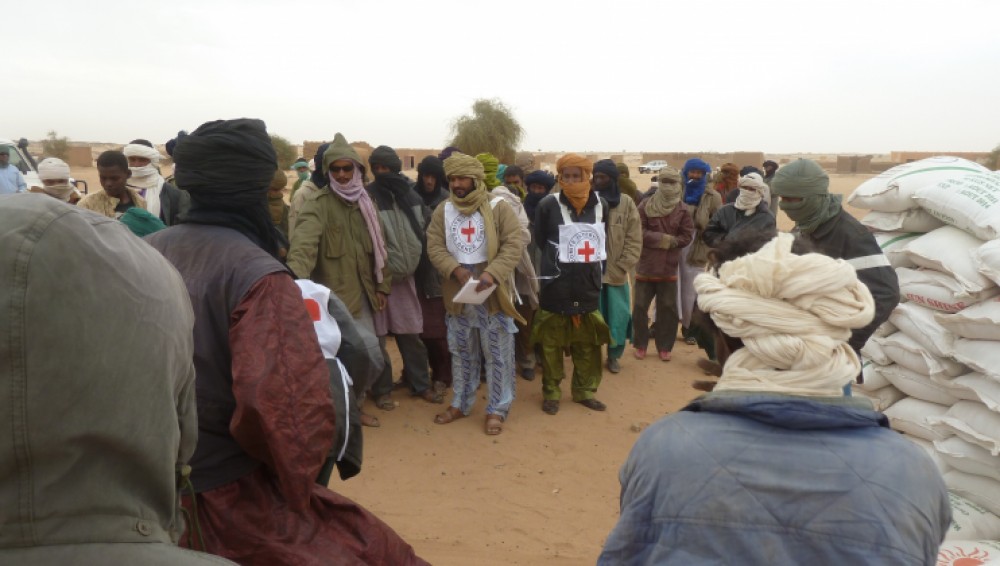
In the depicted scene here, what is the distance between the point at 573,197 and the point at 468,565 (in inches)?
113

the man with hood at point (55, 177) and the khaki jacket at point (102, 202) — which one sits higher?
the man with hood at point (55, 177)

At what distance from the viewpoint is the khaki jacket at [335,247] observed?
462cm

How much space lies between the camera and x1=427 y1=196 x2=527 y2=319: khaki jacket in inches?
189

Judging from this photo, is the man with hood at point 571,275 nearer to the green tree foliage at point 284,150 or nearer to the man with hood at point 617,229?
the man with hood at point 617,229

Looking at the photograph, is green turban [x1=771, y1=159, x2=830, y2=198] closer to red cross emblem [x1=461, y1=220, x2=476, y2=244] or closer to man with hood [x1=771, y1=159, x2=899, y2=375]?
man with hood [x1=771, y1=159, x2=899, y2=375]

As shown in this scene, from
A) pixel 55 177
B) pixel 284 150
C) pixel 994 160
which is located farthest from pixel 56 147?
pixel 994 160

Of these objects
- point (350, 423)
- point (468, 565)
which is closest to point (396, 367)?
point (468, 565)

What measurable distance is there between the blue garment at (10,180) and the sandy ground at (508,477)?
7635mm

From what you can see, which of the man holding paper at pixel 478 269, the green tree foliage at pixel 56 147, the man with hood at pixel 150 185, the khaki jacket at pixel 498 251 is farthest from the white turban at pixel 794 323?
the green tree foliage at pixel 56 147

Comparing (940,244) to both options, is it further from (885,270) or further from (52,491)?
(52,491)


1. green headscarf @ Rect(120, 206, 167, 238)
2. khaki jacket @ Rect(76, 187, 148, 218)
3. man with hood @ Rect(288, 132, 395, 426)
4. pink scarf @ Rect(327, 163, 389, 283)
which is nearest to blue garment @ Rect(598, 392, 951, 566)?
green headscarf @ Rect(120, 206, 167, 238)

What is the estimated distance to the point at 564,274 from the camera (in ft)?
17.0

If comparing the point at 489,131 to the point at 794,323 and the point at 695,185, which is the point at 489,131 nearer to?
the point at 695,185

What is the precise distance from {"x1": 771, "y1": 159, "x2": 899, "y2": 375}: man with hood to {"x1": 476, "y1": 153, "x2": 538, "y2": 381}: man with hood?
2.24 m
